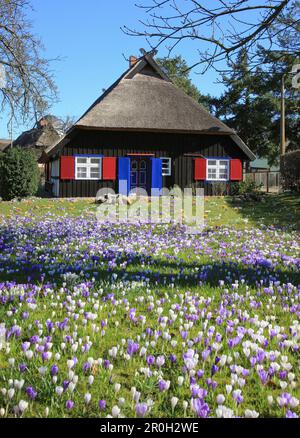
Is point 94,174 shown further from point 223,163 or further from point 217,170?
point 223,163

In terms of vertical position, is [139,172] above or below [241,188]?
above

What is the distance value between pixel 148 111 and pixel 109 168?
4.72 meters

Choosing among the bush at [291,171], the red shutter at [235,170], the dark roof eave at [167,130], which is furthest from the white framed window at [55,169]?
the bush at [291,171]

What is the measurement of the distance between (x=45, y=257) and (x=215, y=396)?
5013mm

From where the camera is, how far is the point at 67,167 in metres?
27.6

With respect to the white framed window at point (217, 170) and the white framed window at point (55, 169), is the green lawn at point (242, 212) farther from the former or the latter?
the white framed window at point (55, 169)

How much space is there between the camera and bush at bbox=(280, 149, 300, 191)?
25016 millimetres

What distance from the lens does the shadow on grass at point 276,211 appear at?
1423 centimetres

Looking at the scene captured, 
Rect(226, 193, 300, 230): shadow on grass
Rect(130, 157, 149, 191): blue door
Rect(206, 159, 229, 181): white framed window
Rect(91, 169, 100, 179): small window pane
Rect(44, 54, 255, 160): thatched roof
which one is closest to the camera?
Rect(226, 193, 300, 230): shadow on grass

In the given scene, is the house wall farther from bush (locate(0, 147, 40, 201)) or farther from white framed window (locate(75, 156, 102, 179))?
bush (locate(0, 147, 40, 201))

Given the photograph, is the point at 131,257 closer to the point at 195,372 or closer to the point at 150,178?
the point at 195,372

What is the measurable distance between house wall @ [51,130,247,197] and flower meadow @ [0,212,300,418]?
20424 mm

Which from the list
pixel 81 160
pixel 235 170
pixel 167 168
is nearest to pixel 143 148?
pixel 167 168

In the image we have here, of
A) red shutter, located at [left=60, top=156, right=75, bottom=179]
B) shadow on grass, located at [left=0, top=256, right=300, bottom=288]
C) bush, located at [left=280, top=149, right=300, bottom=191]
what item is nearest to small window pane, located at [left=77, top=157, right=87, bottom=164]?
red shutter, located at [left=60, top=156, right=75, bottom=179]
